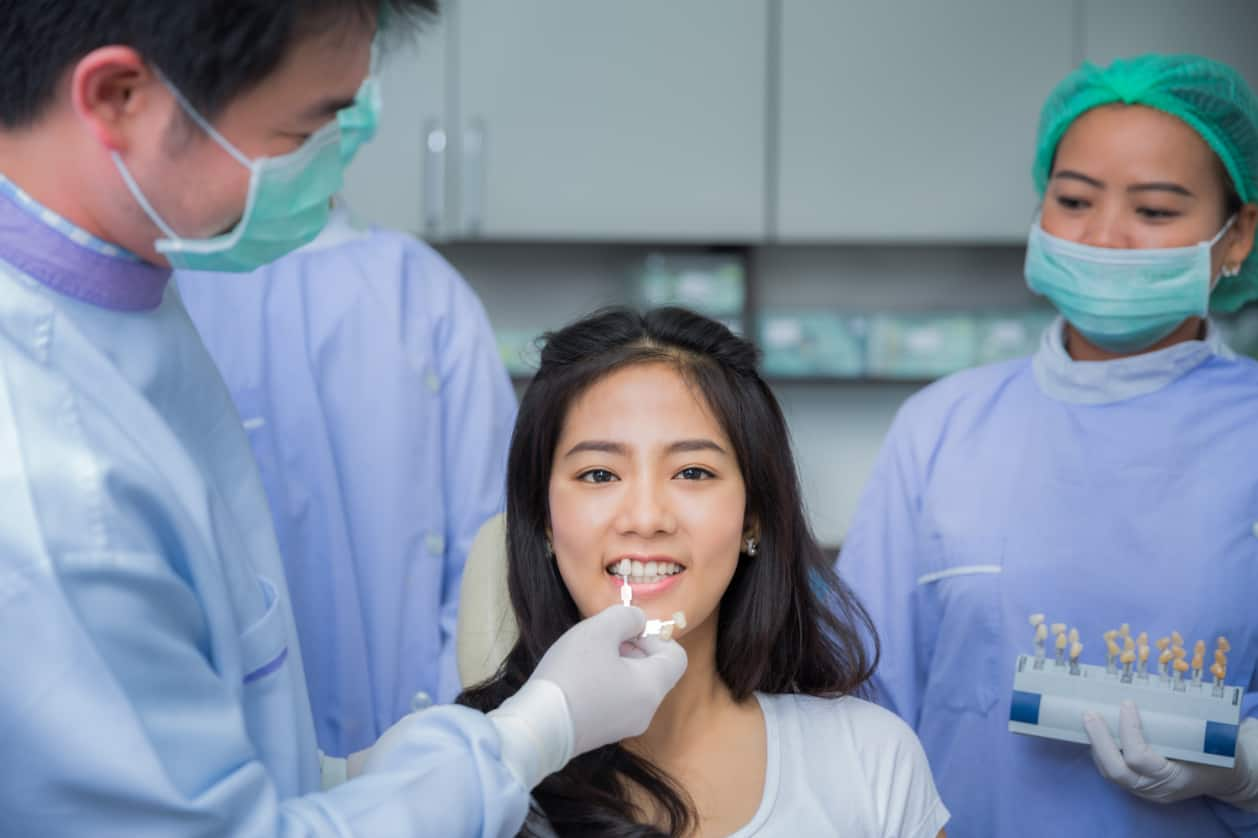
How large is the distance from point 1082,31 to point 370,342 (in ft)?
7.45

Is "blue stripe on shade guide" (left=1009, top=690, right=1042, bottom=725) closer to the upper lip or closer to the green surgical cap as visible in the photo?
the upper lip

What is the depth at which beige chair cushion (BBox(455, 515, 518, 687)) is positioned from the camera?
1601 millimetres

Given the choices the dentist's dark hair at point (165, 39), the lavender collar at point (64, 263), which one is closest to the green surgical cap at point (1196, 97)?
the dentist's dark hair at point (165, 39)

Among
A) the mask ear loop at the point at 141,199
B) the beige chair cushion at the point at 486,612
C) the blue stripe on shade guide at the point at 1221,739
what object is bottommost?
the blue stripe on shade guide at the point at 1221,739

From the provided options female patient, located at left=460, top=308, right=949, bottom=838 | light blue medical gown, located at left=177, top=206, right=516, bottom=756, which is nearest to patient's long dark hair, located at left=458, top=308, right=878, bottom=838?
female patient, located at left=460, top=308, right=949, bottom=838

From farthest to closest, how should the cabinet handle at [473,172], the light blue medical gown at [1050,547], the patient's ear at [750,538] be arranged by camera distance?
the cabinet handle at [473,172]
the light blue medical gown at [1050,547]
the patient's ear at [750,538]

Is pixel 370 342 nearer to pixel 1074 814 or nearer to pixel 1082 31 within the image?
pixel 1074 814

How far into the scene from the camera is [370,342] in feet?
6.21

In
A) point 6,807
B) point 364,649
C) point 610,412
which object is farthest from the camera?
point 364,649

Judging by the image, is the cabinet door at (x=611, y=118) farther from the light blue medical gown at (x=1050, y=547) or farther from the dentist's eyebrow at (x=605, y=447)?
the dentist's eyebrow at (x=605, y=447)

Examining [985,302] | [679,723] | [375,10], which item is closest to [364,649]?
[679,723]

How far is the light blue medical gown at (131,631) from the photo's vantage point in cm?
80

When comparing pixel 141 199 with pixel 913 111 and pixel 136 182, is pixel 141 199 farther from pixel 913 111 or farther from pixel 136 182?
pixel 913 111

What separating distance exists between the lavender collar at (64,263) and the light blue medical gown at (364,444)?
0.85 metres
